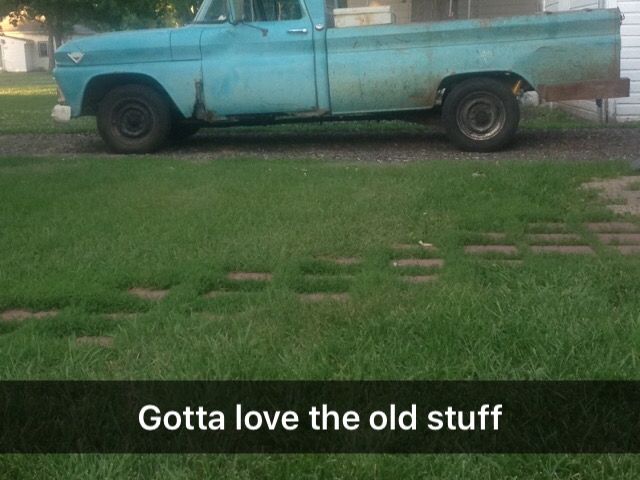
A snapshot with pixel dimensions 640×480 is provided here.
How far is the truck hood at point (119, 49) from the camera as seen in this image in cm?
1014

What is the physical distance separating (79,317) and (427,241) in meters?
2.36

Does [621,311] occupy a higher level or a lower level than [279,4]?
lower

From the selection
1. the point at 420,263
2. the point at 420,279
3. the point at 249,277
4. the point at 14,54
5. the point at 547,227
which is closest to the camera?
the point at 420,279

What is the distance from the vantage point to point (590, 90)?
9562 mm

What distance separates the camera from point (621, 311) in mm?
4504

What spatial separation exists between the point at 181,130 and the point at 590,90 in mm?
4776

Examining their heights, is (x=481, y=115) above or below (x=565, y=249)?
above

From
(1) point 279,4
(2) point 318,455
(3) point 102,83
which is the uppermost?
(1) point 279,4

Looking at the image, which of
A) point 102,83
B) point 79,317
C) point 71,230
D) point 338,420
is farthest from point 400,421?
point 102,83

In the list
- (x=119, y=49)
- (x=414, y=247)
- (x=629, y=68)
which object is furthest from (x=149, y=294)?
(x=629, y=68)

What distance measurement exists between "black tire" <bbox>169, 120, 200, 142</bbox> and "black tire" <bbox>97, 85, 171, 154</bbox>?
1.02 feet

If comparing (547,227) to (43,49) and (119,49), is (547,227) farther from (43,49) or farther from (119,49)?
(43,49)

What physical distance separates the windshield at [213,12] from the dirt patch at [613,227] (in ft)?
17.0

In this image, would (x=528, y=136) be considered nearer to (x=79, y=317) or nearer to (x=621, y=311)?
(x=621, y=311)
